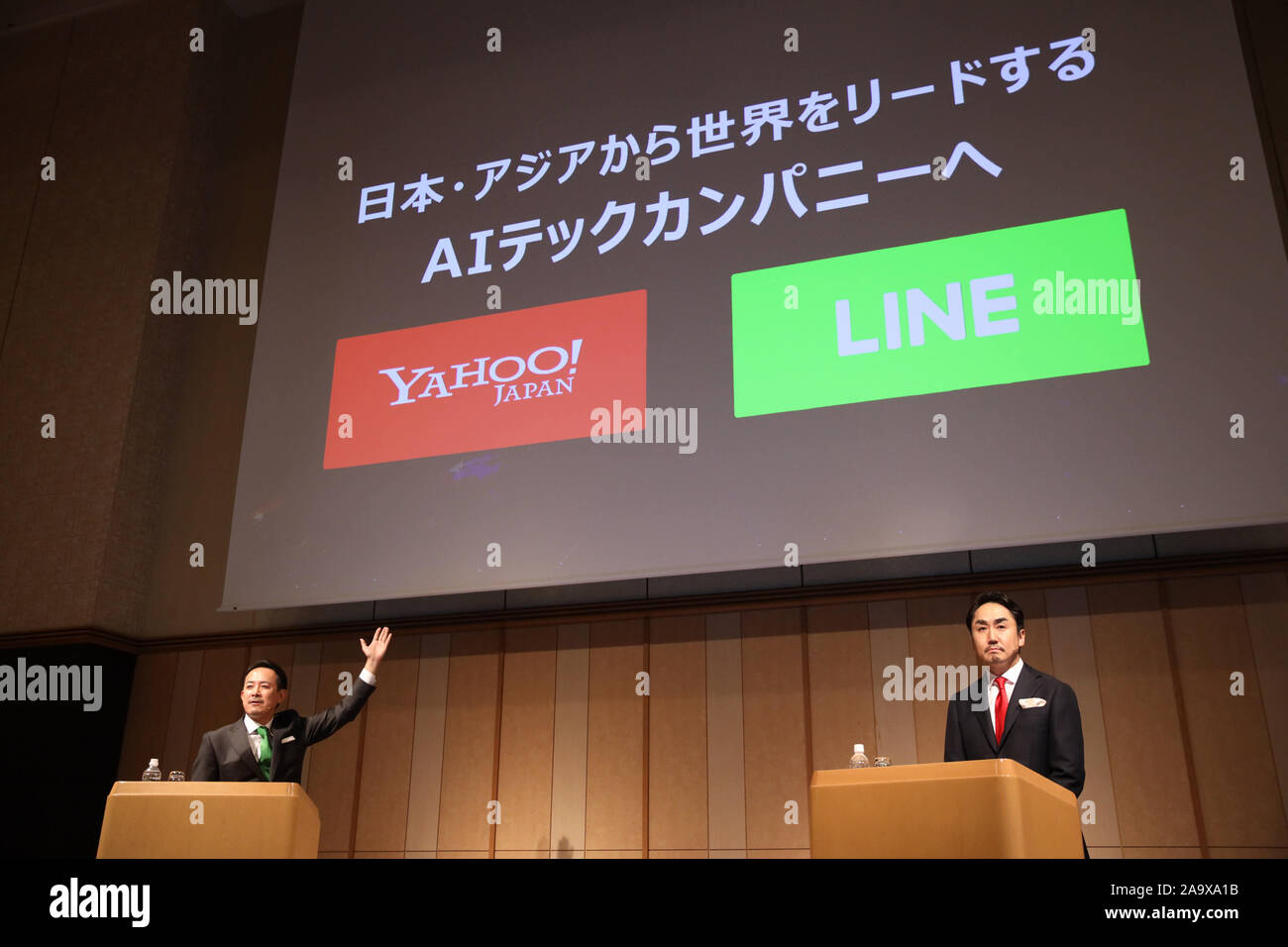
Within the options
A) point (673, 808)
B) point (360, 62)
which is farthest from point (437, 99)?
point (673, 808)

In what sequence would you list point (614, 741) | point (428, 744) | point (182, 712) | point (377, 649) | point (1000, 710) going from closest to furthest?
point (1000, 710) < point (377, 649) < point (614, 741) < point (428, 744) < point (182, 712)

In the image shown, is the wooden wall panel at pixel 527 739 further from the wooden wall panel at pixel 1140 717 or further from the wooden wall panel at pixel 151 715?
the wooden wall panel at pixel 1140 717

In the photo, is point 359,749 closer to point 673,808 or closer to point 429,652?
point 429,652

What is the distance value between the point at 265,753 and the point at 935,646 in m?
2.29

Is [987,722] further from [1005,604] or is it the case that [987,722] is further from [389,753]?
[389,753]

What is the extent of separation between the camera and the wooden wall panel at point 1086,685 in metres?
3.54

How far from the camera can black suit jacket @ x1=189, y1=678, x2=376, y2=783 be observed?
314 centimetres

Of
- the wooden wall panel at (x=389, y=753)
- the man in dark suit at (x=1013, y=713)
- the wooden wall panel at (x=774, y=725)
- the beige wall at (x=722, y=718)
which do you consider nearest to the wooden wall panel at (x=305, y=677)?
the beige wall at (x=722, y=718)

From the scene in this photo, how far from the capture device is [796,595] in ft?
13.5

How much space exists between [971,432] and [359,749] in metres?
2.76

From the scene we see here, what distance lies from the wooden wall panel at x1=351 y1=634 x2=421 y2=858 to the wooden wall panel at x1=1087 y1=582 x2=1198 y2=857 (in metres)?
2.65

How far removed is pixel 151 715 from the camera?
484 centimetres

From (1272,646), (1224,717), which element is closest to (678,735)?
(1224,717)

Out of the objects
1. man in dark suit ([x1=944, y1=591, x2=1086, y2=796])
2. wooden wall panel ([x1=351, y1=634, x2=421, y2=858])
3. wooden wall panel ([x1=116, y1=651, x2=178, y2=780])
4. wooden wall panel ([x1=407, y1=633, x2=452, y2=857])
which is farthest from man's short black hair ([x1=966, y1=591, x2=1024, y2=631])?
wooden wall panel ([x1=116, y1=651, x2=178, y2=780])
